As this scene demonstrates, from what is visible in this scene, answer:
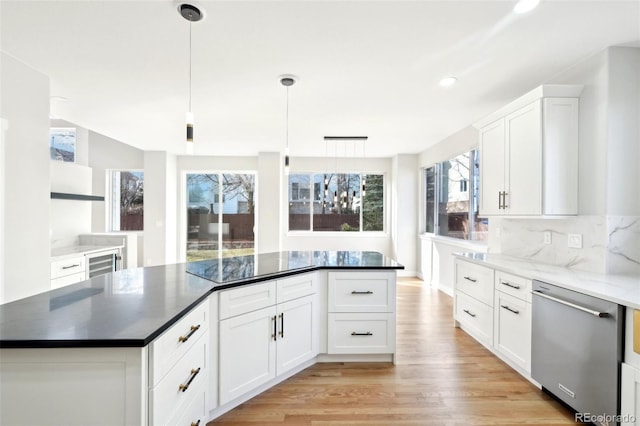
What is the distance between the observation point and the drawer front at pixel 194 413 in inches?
56.2

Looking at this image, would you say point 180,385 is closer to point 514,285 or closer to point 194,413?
point 194,413

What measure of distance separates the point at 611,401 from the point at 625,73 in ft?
7.55

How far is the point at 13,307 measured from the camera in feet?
4.69

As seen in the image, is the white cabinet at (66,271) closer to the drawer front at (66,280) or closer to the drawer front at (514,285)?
the drawer front at (66,280)

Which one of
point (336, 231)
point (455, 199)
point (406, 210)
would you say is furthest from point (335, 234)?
point (455, 199)

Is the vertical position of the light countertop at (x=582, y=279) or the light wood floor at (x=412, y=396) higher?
the light countertop at (x=582, y=279)

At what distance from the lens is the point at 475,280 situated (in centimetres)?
306

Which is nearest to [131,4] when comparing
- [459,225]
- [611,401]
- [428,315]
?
[611,401]

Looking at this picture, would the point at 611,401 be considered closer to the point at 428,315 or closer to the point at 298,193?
the point at 428,315

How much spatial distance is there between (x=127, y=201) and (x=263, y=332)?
20.7 ft

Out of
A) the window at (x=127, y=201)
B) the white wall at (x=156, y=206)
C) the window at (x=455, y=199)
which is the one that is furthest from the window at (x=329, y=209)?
the window at (x=127, y=201)

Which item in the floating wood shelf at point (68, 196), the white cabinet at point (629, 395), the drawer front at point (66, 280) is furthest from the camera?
the floating wood shelf at point (68, 196)

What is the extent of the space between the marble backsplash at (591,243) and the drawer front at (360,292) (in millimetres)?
1502

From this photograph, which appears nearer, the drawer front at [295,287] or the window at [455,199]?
the drawer front at [295,287]
